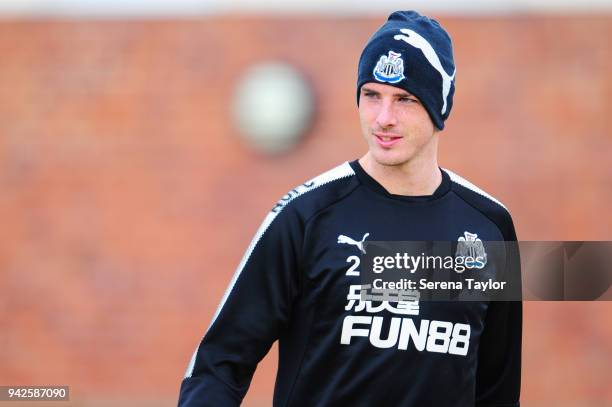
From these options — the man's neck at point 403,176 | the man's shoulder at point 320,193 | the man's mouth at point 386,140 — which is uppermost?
the man's mouth at point 386,140

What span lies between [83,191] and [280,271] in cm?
865

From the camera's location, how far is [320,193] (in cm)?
376

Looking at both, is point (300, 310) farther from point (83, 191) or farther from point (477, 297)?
point (83, 191)

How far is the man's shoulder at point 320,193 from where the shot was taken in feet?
12.1

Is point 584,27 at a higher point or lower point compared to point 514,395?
higher

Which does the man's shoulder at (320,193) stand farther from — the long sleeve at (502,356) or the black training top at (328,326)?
the long sleeve at (502,356)

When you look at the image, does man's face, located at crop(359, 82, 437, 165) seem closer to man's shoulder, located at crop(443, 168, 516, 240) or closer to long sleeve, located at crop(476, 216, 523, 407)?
man's shoulder, located at crop(443, 168, 516, 240)

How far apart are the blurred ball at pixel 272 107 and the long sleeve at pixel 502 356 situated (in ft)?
24.8

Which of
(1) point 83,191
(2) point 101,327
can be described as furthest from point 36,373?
(1) point 83,191

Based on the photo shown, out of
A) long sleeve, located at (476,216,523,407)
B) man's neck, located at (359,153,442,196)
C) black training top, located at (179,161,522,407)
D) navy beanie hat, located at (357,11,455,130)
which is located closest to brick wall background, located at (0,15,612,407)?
long sleeve, located at (476,216,523,407)

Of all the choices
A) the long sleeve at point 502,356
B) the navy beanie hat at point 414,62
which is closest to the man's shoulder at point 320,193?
the navy beanie hat at point 414,62

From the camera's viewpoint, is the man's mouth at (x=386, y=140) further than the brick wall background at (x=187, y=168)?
No

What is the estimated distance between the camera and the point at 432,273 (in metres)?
3.81

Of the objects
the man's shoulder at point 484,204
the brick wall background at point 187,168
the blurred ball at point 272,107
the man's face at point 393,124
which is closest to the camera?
the man's face at point 393,124
